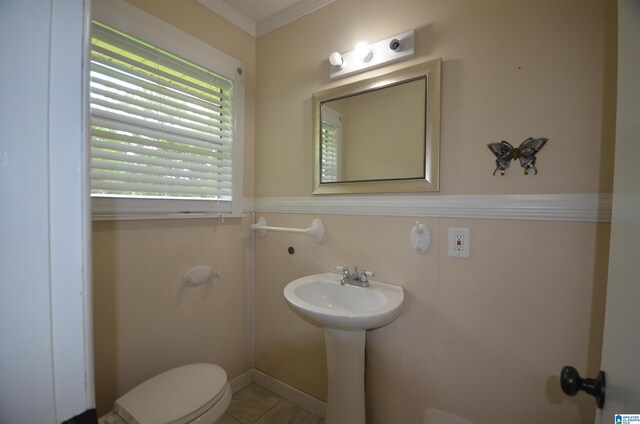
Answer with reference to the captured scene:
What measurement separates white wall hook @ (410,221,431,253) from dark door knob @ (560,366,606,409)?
0.65 metres

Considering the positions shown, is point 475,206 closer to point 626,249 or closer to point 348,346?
point 626,249

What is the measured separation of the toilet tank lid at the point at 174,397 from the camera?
0.96 m

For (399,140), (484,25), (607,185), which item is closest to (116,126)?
(399,140)

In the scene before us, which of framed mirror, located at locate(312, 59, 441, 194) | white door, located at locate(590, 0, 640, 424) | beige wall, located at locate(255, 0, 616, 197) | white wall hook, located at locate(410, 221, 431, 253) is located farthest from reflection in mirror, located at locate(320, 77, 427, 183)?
white door, located at locate(590, 0, 640, 424)

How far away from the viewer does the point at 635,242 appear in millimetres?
421

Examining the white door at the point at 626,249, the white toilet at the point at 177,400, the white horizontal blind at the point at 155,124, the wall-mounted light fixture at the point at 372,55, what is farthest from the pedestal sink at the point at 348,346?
the wall-mounted light fixture at the point at 372,55

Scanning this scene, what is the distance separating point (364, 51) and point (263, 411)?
83.8 inches

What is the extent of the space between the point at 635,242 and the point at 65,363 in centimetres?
93

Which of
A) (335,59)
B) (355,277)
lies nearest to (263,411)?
(355,277)

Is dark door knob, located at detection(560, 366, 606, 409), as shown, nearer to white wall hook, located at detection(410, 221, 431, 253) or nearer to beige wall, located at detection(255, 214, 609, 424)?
beige wall, located at detection(255, 214, 609, 424)

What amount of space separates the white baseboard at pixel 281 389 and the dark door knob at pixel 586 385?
1.33 metres

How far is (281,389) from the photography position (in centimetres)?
165

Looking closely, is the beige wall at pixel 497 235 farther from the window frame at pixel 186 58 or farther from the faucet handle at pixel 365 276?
the window frame at pixel 186 58

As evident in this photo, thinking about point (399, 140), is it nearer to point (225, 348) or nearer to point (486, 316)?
point (486, 316)
